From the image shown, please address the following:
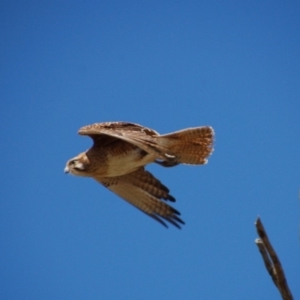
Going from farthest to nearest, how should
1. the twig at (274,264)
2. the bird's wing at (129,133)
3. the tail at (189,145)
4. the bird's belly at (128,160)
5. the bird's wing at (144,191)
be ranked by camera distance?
the bird's wing at (144,191) → the bird's belly at (128,160) → the tail at (189,145) → the bird's wing at (129,133) → the twig at (274,264)

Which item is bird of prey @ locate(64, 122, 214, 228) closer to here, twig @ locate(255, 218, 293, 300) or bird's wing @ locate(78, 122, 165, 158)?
bird's wing @ locate(78, 122, 165, 158)

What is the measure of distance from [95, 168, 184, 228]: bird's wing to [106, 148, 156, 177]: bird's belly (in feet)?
2.99

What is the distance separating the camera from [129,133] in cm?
649

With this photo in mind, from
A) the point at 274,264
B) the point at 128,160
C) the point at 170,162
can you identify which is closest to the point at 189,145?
the point at 170,162

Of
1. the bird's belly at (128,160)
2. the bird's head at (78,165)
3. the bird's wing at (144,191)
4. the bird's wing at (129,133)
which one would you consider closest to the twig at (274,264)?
the bird's wing at (129,133)

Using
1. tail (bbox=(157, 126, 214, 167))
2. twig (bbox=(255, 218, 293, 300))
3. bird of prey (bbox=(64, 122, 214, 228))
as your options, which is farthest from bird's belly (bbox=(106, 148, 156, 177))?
twig (bbox=(255, 218, 293, 300))

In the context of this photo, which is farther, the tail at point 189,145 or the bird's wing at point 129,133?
the tail at point 189,145

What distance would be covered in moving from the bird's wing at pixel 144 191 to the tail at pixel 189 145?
103cm

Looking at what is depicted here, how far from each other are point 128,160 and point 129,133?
0.61 m

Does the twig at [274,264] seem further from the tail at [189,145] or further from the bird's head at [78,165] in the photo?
the bird's head at [78,165]

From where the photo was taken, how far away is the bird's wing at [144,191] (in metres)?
8.05

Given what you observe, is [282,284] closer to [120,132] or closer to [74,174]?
[120,132]

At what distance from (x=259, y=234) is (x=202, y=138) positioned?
2809mm

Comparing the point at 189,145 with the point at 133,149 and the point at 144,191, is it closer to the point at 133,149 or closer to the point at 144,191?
the point at 133,149
